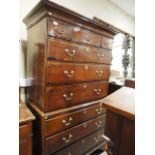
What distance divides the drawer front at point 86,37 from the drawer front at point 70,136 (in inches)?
36.5

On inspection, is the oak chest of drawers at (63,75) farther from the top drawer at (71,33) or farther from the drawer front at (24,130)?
the drawer front at (24,130)

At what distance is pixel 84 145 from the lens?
1.66 meters

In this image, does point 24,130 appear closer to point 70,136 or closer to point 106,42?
point 70,136

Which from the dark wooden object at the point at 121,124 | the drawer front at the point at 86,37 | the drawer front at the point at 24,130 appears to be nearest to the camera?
the dark wooden object at the point at 121,124

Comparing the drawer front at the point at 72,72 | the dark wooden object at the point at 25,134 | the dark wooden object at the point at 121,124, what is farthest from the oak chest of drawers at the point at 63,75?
the dark wooden object at the point at 121,124

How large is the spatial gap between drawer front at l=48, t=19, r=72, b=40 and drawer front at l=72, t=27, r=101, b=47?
0.24 ft

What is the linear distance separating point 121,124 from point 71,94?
2.61 feet

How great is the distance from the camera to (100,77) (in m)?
1.76

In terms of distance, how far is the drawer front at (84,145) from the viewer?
1461 mm

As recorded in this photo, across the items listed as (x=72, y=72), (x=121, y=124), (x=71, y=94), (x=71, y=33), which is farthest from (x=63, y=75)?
(x=121, y=124)

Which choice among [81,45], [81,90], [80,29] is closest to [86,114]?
[81,90]

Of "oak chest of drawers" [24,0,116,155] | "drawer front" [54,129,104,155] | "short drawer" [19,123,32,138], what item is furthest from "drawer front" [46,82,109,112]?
"drawer front" [54,129,104,155]

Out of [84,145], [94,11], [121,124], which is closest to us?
[121,124]
